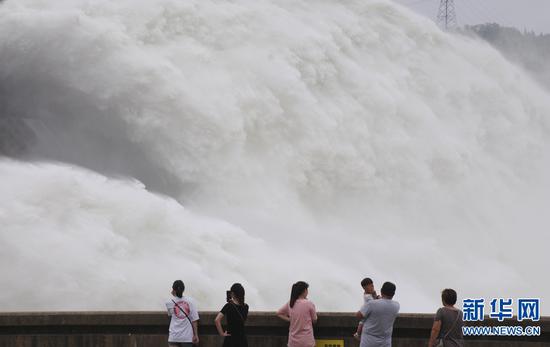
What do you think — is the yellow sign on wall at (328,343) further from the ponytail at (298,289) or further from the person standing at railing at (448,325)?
the person standing at railing at (448,325)

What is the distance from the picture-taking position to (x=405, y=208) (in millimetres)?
24969

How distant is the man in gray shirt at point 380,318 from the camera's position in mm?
8484

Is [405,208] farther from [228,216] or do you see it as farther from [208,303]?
[208,303]

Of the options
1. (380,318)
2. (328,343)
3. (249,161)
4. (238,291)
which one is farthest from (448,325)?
(249,161)

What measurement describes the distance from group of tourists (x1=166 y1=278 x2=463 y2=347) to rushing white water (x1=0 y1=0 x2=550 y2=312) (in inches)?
174

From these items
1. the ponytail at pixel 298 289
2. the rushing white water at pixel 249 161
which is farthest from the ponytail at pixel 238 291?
the rushing white water at pixel 249 161

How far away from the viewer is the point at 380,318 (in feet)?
27.9

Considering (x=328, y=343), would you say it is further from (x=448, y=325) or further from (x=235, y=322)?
(x=448, y=325)

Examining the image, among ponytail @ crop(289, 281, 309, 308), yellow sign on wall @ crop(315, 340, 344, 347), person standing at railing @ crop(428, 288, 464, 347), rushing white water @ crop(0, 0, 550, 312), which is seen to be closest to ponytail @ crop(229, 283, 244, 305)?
ponytail @ crop(289, 281, 309, 308)

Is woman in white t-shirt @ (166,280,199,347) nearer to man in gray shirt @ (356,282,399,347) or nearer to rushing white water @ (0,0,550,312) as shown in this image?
man in gray shirt @ (356,282,399,347)

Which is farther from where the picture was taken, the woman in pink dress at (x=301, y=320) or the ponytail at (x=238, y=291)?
the ponytail at (x=238, y=291)

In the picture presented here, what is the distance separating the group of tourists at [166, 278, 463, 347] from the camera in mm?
8391

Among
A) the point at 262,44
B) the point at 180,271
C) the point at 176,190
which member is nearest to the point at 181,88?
the point at 176,190

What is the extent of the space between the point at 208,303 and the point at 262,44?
34.5 feet
